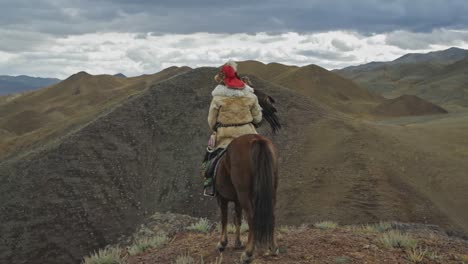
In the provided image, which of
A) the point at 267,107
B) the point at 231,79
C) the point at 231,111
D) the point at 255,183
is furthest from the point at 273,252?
the point at 231,79

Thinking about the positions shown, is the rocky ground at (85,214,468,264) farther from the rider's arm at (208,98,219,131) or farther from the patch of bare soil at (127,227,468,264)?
the rider's arm at (208,98,219,131)

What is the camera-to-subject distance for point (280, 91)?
37.2 meters

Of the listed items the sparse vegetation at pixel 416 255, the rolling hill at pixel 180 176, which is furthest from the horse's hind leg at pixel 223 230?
the rolling hill at pixel 180 176

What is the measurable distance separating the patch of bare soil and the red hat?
2.84 m

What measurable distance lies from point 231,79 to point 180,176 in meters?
19.5

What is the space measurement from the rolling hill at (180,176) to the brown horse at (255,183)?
15768 mm

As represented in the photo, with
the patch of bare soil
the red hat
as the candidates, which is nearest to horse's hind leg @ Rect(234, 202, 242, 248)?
the patch of bare soil

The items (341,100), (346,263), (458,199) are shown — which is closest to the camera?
(346,263)

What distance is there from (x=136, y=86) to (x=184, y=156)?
52.9m

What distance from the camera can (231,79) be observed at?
334 inches

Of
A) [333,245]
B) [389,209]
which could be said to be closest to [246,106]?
[333,245]

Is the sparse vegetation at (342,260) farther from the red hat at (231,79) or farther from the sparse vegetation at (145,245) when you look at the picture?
the sparse vegetation at (145,245)

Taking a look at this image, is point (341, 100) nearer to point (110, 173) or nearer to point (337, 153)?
point (337, 153)

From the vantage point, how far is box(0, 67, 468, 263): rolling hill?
22484 millimetres
